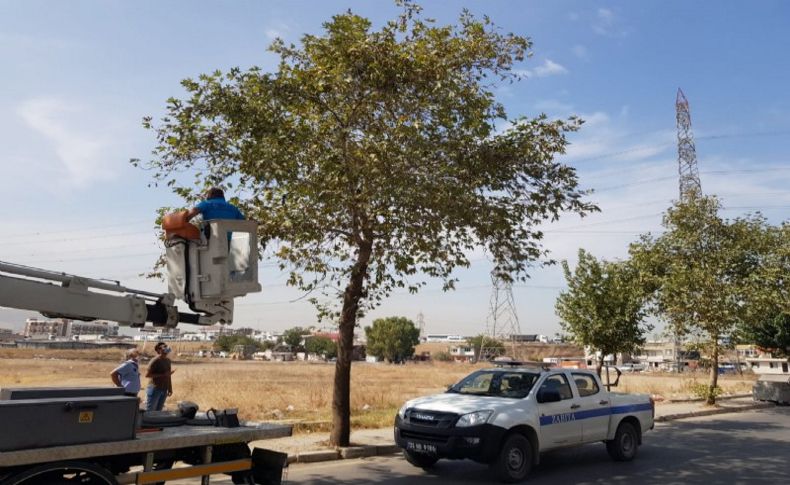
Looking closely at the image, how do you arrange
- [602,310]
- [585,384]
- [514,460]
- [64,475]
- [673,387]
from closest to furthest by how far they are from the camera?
1. [64,475]
2. [514,460]
3. [585,384]
4. [602,310]
5. [673,387]

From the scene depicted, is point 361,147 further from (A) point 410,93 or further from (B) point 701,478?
(B) point 701,478

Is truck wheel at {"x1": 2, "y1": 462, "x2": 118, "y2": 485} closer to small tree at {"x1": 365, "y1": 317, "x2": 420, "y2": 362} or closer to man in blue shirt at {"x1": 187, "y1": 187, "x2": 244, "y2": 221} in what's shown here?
man in blue shirt at {"x1": 187, "y1": 187, "x2": 244, "y2": 221}

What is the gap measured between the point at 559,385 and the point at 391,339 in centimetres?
12601

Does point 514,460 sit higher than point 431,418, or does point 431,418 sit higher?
point 431,418

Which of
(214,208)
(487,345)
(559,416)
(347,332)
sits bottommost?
(487,345)

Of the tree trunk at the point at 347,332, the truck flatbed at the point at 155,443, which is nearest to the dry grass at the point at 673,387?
the tree trunk at the point at 347,332

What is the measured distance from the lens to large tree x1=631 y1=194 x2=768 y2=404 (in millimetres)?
22766

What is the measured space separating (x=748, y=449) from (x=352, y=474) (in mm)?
8564

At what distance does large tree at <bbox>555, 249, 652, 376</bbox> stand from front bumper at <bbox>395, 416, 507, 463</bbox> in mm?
12786

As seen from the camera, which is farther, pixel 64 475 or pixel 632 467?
pixel 632 467

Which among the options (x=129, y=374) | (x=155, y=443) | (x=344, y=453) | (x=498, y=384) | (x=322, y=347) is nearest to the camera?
(x=155, y=443)

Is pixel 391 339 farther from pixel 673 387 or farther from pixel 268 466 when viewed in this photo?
pixel 268 466

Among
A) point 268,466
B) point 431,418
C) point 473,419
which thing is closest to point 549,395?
point 473,419

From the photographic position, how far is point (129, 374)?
11562 mm
